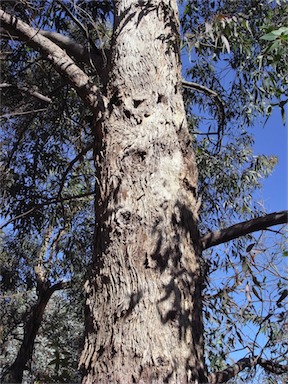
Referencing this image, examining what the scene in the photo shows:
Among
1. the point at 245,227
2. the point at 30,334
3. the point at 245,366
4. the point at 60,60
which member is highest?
the point at 30,334

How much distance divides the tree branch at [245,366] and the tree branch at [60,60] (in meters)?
1.34

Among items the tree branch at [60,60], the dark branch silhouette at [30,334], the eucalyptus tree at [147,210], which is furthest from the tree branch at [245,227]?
the dark branch silhouette at [30,334]

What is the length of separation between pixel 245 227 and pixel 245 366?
988 millimetres

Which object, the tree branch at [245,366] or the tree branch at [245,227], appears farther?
the tree branch at [245,366]

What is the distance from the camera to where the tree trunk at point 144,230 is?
1.46 meters

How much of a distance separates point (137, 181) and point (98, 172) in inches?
10.2

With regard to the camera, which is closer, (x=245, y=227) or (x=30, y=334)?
(x=245, y=227)

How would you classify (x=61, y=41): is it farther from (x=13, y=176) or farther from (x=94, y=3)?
(x=13, y=176)

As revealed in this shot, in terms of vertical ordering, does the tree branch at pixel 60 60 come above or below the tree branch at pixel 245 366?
above

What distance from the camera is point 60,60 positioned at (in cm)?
246

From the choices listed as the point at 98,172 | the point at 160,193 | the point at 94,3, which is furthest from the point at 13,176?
the point at 160,193

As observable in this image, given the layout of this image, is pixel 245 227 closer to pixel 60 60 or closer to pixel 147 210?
pixel 147 210

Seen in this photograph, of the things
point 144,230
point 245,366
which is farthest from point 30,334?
point 144,230

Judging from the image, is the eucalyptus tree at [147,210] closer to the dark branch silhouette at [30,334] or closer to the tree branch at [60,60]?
the tree branch at [60,60]
